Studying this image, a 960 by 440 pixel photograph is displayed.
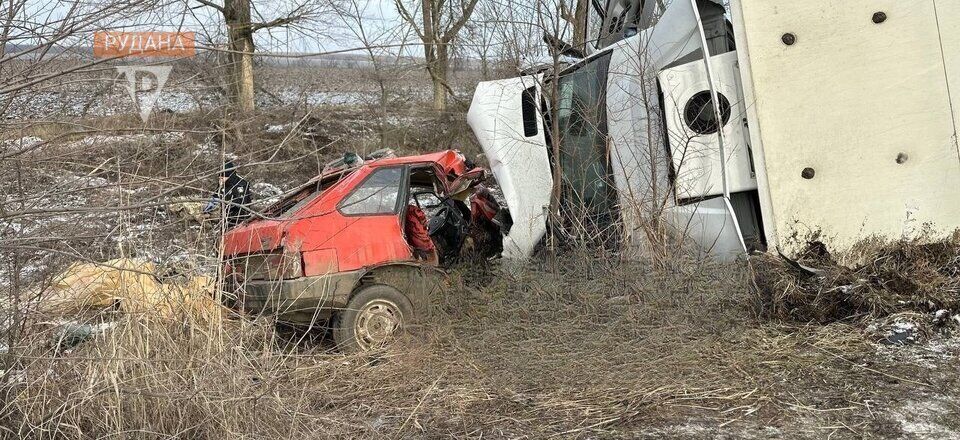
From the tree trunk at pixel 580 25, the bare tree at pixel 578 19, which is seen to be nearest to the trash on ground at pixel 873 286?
the bare tree at pixel 578 19

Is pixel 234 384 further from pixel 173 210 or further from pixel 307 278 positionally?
pixel 307 278

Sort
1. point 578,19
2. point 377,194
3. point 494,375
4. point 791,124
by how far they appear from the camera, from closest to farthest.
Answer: point 494,375 → point 791,124 → point 377,194 → point 578,19

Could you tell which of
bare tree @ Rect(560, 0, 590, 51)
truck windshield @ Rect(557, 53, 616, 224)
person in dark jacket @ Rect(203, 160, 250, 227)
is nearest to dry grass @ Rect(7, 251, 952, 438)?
person in dark jacket @ Rect(203, 160, 250, 227)

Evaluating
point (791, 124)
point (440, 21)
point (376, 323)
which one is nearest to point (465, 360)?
point (376, 323)

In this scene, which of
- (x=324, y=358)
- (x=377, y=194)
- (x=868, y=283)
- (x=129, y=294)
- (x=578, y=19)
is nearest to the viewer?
(x=129, y=294)

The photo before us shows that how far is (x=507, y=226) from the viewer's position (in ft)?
24.2

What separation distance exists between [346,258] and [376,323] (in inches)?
20.4

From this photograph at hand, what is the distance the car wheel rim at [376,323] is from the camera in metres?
5.73

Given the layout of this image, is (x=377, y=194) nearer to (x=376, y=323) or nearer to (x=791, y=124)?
(x=376, y=323)

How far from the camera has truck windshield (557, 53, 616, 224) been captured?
7016 millimetres

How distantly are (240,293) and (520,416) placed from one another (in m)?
1.76

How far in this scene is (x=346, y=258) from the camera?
581cm

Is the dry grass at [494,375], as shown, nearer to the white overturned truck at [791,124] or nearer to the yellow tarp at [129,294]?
the yellow tarp at [129,294]

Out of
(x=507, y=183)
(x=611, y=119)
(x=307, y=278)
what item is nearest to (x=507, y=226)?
(x=507, y=183)
